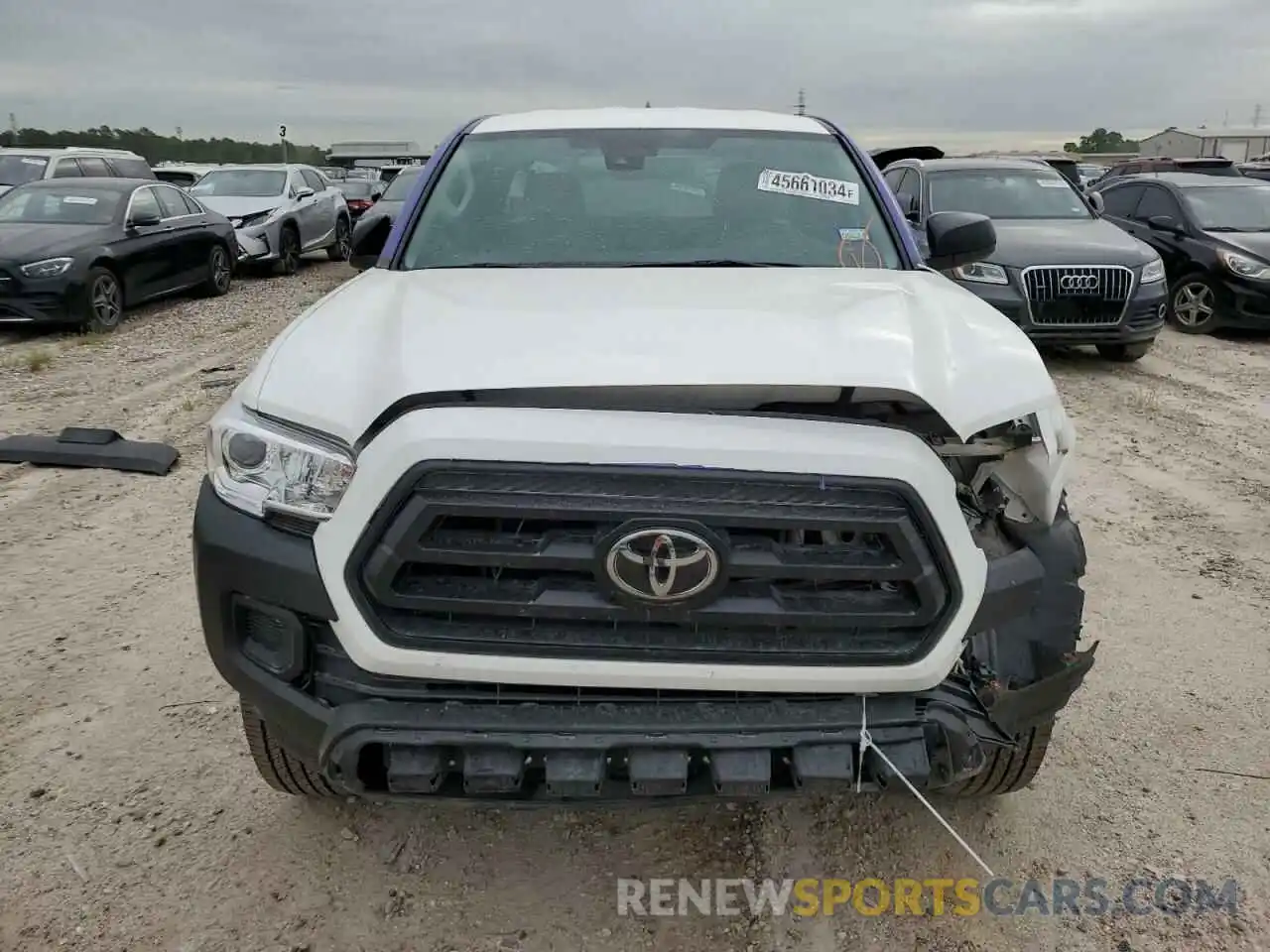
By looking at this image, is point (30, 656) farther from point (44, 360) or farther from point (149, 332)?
point (149, 332)

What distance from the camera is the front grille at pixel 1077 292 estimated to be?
7.53m

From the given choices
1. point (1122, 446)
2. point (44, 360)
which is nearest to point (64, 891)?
point (1122, 446)

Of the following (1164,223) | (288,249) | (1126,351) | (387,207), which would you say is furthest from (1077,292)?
(288,249)

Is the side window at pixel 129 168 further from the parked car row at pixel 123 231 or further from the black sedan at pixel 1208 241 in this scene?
the black sedan at pixel 1208 241

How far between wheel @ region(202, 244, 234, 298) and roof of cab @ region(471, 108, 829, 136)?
28.3 ft

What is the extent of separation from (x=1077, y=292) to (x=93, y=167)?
11936mm

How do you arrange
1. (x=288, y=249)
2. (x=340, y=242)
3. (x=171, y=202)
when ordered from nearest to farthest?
(x=171, y=202) → (x=288, y=249) → (x=340, y=242)

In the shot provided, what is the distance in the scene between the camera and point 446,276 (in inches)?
107

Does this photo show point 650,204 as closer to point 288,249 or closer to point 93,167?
point 288,249

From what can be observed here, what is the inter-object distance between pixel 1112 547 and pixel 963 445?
2.79 meters

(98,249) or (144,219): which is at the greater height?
(144,219)

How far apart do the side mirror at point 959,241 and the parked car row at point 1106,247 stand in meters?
3.34

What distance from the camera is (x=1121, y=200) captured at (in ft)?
36.0

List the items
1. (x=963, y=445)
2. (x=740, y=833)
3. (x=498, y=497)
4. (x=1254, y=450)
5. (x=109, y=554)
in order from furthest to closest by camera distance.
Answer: (x=1254, y=450), (x=109, y=554), (x=740, y=833), (x=963, y=445), (x=498, y=497)
